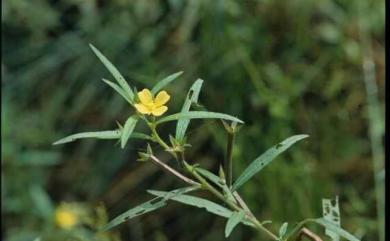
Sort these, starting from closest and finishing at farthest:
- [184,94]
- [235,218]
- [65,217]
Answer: [235,218] → [65,217] → [184,94]

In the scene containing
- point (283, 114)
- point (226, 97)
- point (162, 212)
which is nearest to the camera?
point (283, 114)

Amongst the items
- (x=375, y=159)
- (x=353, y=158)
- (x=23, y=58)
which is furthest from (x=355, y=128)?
(x=23, y=58)

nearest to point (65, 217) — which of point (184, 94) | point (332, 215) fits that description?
point (184, 94)

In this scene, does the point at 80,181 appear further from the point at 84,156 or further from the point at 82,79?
the point at 82,79

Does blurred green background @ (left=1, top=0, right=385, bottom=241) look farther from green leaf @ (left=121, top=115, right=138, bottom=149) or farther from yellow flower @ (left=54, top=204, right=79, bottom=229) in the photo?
green leaf @ (left=121, top=115, right=138, bottom=149)

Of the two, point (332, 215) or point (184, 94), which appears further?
point (184, 94)

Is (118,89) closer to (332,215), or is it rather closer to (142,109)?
(142,109)

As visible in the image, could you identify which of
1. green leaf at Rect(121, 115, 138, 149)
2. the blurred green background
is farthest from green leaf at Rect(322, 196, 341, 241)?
the blurred green background
